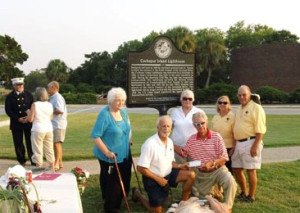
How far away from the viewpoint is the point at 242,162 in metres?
5.89

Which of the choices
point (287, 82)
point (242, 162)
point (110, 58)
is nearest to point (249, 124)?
point (242, 162)

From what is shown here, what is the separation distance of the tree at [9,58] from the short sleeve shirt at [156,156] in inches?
2031

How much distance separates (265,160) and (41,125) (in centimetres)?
492

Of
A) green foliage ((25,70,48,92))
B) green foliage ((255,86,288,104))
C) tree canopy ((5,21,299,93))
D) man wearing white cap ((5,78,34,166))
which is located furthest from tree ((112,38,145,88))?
man wearing white cap ((5,78,34,166))

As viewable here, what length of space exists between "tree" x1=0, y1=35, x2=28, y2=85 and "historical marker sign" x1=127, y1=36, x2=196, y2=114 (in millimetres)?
49511

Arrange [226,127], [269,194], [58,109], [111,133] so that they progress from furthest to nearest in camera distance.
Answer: [58,109] < [269,194] < [226,127] < [111,133]

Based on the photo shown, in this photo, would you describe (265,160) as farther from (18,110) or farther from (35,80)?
(35,80)

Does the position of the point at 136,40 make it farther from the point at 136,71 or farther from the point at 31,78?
the point at 136,71

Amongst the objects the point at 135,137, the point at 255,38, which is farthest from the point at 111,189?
the point at 255,38

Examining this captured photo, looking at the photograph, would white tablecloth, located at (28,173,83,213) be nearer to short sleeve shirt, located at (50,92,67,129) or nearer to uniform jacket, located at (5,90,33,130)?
short sleeve shirt, located at (50,92,67,129)

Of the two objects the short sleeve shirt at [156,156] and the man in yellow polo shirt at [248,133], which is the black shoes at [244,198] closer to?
the man in yellow polo shirt at [248,133]

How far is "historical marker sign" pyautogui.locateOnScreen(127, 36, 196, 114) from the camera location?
7.14 meters

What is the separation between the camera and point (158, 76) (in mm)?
7234

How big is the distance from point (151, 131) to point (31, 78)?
74364 millimetres
